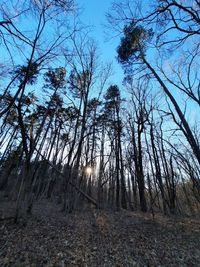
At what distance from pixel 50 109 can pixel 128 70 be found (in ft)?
21.8

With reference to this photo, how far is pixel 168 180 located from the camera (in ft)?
42.5

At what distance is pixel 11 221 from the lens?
6223 mm

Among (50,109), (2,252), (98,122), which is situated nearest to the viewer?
(2,252)

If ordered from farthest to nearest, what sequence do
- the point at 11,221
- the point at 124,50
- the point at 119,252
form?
the point at 124,50 < the point at 11,221 < the point at 119,252

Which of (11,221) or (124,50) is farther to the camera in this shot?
(124,50)

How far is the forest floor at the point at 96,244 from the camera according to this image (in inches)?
156

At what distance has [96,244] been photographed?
4.92m

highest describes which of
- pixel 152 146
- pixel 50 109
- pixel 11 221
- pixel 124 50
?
pixel 124 50

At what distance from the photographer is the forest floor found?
156 inches

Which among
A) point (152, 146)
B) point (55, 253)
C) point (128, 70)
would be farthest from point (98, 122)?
point (55, 253)

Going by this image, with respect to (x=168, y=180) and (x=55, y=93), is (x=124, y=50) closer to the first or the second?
(x=55, y=93)

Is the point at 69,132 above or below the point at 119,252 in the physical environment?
above

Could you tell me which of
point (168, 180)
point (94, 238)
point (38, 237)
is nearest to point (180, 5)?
point (94, 238)

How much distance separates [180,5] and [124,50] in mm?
4023
